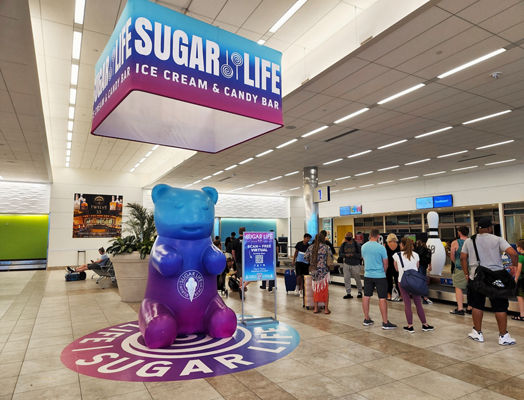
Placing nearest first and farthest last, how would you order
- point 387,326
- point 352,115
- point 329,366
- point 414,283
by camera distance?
point 329,366 → point 414,283 → point 387,326 → point 352,115

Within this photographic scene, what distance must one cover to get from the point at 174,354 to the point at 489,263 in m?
4.16

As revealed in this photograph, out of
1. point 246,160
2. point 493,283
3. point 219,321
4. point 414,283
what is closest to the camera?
point 493,283

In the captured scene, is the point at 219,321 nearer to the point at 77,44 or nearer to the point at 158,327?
the point at 158,327

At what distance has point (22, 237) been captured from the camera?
755 inches

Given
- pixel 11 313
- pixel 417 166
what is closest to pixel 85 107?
pixel 11 313

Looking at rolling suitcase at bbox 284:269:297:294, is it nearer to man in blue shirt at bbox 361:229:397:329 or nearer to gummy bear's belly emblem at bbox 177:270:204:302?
man in blue shirt at bbox 361:229:397:329

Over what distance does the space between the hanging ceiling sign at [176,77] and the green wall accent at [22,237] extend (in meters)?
19.6

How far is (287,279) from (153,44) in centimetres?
728

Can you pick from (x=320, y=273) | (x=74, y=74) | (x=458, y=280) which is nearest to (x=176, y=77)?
(x=320, y=273)

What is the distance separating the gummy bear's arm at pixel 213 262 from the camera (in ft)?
15.7

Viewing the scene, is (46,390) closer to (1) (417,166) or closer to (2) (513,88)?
(2) (513,88)

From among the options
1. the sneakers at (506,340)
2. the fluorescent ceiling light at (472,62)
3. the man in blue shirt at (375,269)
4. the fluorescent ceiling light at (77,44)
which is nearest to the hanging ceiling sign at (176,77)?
the man in blue shirt at (375,269)

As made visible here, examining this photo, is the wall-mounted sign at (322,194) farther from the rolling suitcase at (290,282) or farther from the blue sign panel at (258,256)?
the blue sign panel at (258,256)

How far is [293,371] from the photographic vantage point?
360cm
